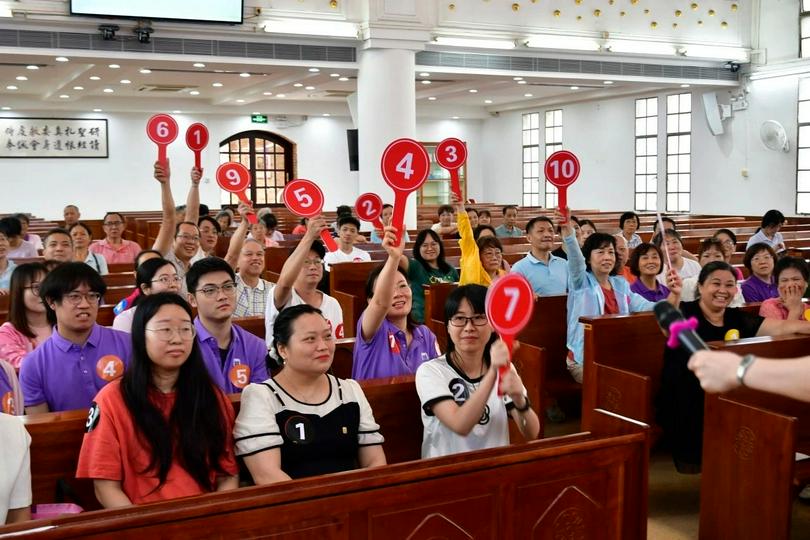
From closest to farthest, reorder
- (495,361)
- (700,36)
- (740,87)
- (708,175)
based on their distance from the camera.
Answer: (495,361) < (700,36) < (740,87) < (708,175)

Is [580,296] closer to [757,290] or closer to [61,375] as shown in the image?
[757,290]

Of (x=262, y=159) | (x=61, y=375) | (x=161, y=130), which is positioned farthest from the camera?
(x=262, y=159)

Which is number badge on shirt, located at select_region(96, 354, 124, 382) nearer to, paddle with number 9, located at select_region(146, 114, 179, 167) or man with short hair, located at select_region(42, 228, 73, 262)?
paddle with number 9, located at select_region(146, 114, 179, 167)

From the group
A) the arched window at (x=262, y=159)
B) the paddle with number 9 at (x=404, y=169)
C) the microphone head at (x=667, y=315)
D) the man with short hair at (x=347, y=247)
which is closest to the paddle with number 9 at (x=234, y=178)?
the man with short hair at (x=347, y=247)

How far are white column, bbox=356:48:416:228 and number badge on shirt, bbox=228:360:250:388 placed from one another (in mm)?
7025

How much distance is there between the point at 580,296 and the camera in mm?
4285

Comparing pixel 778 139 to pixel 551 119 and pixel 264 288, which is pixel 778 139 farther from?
pixel 264 288

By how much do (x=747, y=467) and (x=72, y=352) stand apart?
227cm

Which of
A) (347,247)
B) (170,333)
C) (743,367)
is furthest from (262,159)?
(743,367)

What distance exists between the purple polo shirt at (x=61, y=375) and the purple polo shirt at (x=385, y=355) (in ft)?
2.85

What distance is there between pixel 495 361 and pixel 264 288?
7.96 ft

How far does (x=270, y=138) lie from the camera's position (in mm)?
17703

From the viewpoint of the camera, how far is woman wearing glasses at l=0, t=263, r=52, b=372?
3127 mm

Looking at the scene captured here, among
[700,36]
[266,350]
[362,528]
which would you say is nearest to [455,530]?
[362,528]
